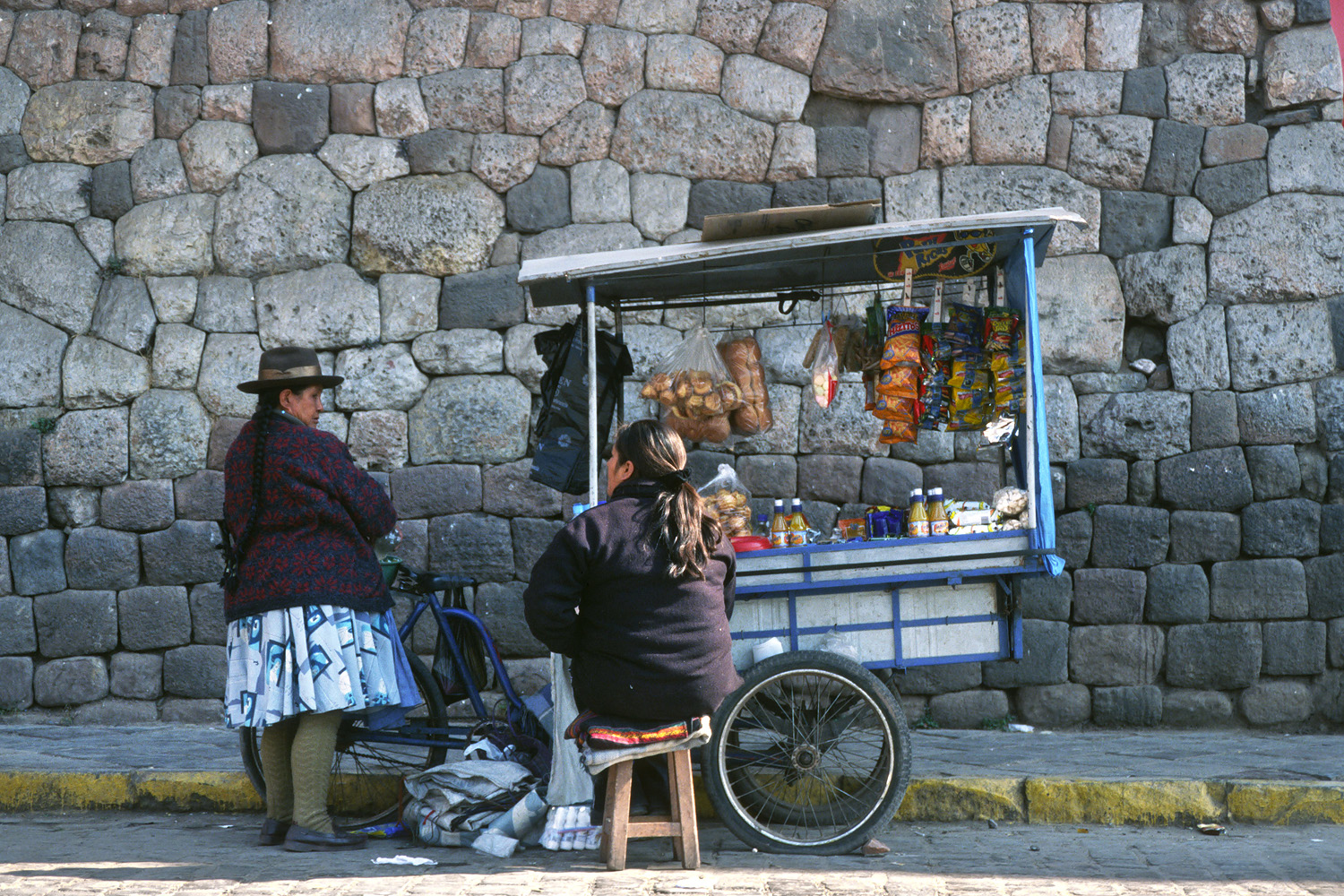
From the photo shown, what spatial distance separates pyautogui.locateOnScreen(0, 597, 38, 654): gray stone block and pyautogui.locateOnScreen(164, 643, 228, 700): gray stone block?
82cm

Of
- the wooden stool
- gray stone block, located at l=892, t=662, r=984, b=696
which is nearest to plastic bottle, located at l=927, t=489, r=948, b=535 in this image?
the wooden stool

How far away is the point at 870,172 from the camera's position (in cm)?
639

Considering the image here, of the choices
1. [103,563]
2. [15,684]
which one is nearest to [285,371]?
[103,563]

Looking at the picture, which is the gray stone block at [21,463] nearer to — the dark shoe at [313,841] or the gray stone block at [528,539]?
the gray stone block at [528,539]

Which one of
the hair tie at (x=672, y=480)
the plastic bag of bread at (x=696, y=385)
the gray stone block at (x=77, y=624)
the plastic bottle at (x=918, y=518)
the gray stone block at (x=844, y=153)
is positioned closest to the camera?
the hair tie at (x=672, y=480)

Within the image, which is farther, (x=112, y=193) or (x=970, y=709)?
(x=112, y=193)

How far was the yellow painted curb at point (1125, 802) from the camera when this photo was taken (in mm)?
4082

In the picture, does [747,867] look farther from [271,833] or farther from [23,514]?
[23,514]

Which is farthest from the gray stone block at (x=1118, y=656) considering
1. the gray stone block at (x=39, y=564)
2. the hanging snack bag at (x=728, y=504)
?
the gray stone block at (x=39, y=564)

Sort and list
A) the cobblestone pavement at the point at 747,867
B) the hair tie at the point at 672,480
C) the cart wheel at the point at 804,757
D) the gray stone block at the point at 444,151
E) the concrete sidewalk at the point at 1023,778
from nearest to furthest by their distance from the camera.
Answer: the cobblestone pavement at the point at 747,867
the hair tie at the point at 672,480
the cart wheel at the point at 804,757
the concrete sidewalk at the point at 1023,778
the gray stone block at the point at 444,151

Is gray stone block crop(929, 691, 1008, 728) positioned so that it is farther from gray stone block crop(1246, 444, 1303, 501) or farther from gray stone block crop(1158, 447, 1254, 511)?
gray stone block crop(1246, 444, 1303, 501)

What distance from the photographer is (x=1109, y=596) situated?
5.89 meters

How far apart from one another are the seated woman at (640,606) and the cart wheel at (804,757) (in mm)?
326

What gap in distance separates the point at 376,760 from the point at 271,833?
0.63 metres
